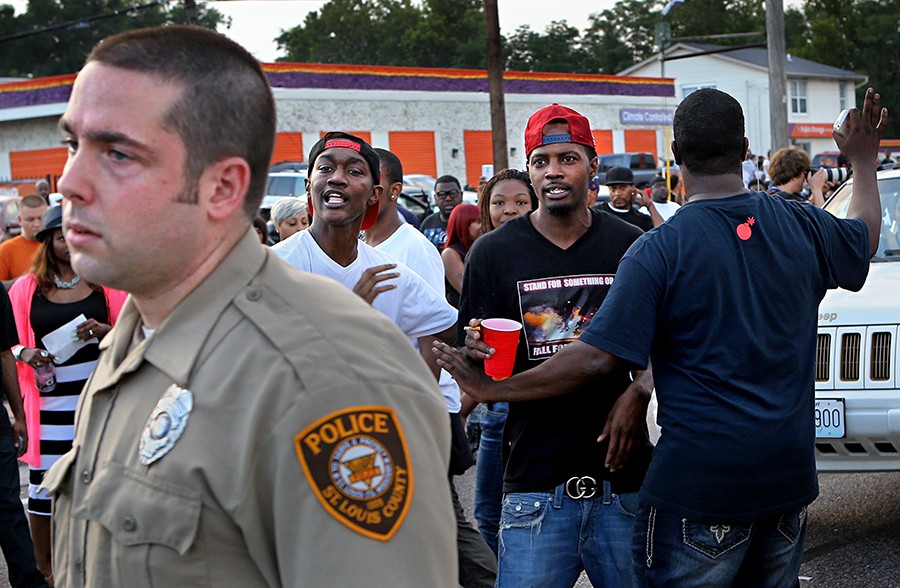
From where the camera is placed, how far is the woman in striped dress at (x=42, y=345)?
5738mm

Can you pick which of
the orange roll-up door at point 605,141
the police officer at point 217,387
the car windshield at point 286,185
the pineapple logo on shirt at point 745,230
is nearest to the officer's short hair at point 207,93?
the police officer at point 217,387

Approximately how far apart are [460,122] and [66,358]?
120 feet

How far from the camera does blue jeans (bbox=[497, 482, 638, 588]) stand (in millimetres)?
3758

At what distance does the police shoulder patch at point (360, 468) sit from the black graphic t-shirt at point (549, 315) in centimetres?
229

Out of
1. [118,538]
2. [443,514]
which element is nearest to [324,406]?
[443,514]

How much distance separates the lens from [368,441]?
158cm

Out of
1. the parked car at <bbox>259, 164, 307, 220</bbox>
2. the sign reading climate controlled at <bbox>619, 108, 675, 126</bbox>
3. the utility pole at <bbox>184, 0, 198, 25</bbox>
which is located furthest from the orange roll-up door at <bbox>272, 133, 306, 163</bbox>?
the sign reading climate controlled at <bbox>619, 108, 675, 126</bbox>

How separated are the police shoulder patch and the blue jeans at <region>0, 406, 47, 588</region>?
464 centimetres

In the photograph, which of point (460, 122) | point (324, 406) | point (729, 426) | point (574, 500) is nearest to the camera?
point (324, 406)

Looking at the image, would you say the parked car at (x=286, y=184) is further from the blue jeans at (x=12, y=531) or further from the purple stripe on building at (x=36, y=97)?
the blue jeans at (x=12, y=531)

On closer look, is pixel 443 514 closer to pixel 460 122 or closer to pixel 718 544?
pixel 718 544

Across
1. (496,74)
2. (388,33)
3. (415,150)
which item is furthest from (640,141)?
(388,33)

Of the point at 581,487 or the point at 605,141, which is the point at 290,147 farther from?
the point at 581,487

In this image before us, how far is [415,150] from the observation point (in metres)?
40.8
